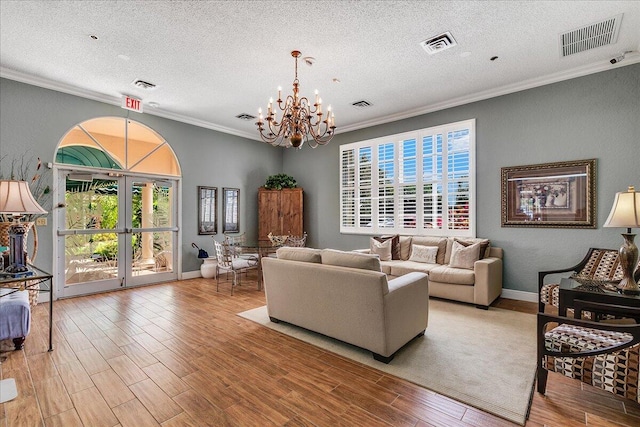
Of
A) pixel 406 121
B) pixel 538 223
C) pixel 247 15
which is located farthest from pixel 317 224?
pixel 247 15

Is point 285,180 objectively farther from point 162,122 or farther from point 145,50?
point 145,50

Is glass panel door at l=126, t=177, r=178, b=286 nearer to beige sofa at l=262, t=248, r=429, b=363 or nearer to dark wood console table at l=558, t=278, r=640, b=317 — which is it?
beige sofa at l=262, t=248, r=429, b=363

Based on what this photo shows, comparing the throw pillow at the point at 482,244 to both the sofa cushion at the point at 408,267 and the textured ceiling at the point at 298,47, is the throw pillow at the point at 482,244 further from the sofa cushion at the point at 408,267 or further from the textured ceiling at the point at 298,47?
the textured ceiling at the point at 298,47

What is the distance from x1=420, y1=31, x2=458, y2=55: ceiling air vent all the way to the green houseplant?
446cm

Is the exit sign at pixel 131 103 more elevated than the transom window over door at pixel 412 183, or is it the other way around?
the exit sign at pixel 131 103

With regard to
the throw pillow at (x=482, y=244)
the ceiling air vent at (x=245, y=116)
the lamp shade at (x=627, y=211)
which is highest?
the ceiling air vent at (x=245, y=116)

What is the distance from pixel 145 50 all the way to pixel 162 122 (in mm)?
2400

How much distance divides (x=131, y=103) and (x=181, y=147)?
121cm

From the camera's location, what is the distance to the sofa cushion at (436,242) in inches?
199


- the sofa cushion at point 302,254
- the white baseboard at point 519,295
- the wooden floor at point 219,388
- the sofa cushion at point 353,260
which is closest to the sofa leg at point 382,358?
the wooden floor at point 219,388

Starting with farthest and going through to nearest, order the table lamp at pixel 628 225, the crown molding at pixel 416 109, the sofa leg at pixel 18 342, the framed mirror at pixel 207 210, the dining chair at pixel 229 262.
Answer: the framed mirror at pixel 207 210 → the dining chair at pixel 229 262 → the crown molding at pixel 416 109 → the sofa leg at pixel 18 342 → the table lamp at pixel 628 225

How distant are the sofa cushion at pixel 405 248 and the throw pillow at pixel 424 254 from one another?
14 centimetres

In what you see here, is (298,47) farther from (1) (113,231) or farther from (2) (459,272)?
(1) (113,231)

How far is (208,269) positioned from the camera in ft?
20.2
